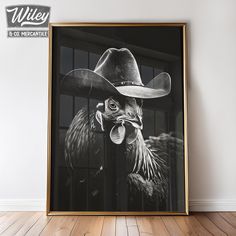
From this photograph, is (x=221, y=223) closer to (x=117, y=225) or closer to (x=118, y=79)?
(x=117, y=225)

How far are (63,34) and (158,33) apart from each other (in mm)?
789

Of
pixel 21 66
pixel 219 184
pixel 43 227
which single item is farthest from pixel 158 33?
pixel 43 227

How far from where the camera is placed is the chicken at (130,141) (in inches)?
99.7

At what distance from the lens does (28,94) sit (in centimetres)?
263

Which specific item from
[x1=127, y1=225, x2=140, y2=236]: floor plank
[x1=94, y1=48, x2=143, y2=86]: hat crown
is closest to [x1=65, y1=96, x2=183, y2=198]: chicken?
[x1=94, y1=48, x2=143, y2=86]: hat crown

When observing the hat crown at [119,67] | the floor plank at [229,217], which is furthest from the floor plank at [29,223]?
the floor plank at [229,217]

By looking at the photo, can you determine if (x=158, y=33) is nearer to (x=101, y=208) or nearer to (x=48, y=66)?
(x=48, y=66)

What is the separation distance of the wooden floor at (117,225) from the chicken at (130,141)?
281mm

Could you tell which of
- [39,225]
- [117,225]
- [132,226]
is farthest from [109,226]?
[39,225]

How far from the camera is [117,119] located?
8.39ft

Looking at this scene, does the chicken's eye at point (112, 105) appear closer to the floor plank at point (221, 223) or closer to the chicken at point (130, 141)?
the chicken at point (130, 141)

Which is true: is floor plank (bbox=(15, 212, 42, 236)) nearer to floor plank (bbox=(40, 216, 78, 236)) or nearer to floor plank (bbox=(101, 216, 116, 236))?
floor plank (bbox=(40, 216, 78, 236))

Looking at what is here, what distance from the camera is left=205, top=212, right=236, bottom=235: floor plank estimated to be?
82.3 inches

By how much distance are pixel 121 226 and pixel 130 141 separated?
667 millimetres
